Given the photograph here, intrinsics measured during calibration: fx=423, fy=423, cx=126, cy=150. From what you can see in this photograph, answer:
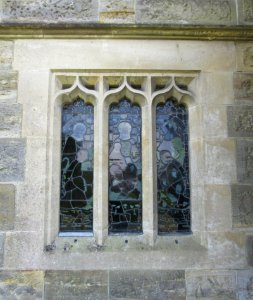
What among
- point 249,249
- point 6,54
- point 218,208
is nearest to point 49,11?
point 6,54

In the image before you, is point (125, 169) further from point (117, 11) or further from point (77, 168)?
point (117, 11)

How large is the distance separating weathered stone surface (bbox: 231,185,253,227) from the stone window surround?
368mm

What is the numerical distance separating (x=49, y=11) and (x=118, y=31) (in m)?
0.75

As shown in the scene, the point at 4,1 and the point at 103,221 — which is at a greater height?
the point at 4,1

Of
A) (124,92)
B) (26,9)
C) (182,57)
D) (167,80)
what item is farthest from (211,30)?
(26,9)

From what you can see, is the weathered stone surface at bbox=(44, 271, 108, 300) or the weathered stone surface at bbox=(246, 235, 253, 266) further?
the weathered stone surface at bbox=(246, 235, 253, 266)

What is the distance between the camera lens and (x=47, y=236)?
13.1ft

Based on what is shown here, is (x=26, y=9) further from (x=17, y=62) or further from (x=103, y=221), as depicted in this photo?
(x=103, y=221)

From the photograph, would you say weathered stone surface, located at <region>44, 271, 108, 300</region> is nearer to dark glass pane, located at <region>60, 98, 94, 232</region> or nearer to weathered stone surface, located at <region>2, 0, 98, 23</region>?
dark glass pane, located at <region>60, 98, 94, 232</region>

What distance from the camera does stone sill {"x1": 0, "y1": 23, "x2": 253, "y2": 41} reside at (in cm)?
421

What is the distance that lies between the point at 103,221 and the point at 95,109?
44.8 inches

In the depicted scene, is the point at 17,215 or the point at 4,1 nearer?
the point at 17,215

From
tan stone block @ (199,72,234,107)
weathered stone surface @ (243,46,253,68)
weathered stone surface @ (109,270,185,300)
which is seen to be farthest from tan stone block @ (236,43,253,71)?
weathered stone surface @ (109,270,185,300)

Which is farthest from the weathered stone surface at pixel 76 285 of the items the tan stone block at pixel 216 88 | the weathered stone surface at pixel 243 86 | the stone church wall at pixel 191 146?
the weathered stone surface at pixel 243 86
